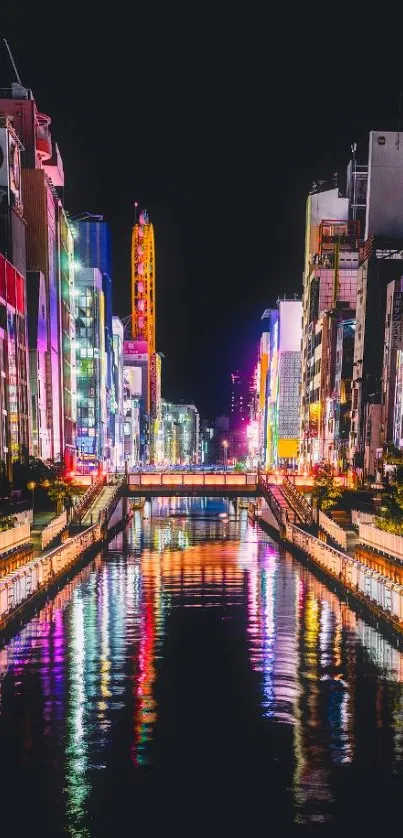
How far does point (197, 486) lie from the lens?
9456 centimetres

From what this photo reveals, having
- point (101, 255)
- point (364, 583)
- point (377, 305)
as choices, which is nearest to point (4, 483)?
point (364, 583)

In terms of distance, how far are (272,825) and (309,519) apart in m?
62.5

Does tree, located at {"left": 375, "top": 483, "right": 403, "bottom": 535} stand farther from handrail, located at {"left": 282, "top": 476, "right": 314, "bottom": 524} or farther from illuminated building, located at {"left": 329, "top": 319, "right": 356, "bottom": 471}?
illuminated building, located at {"left": 329, "top": 319, "right": 356, "bottom": 471}

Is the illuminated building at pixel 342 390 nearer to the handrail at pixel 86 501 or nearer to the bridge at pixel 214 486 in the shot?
the bridge at pixel 214 486

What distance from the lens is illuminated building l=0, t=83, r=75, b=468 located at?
399ft

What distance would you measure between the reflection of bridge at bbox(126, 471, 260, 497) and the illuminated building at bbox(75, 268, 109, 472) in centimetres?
7097

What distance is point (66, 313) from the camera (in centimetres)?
14650

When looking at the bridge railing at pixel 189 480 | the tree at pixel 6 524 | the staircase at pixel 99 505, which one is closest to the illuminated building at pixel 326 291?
the bridge railing at pixel 189 480

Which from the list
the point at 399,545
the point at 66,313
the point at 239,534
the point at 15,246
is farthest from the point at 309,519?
the point at 66,313

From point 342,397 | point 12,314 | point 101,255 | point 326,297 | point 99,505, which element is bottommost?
point 99,505

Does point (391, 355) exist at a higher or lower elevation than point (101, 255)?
lower

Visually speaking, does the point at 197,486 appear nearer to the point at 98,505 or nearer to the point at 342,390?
the point at 98,505

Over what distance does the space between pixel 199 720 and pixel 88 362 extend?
146962mm

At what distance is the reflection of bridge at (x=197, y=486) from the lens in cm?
9450
